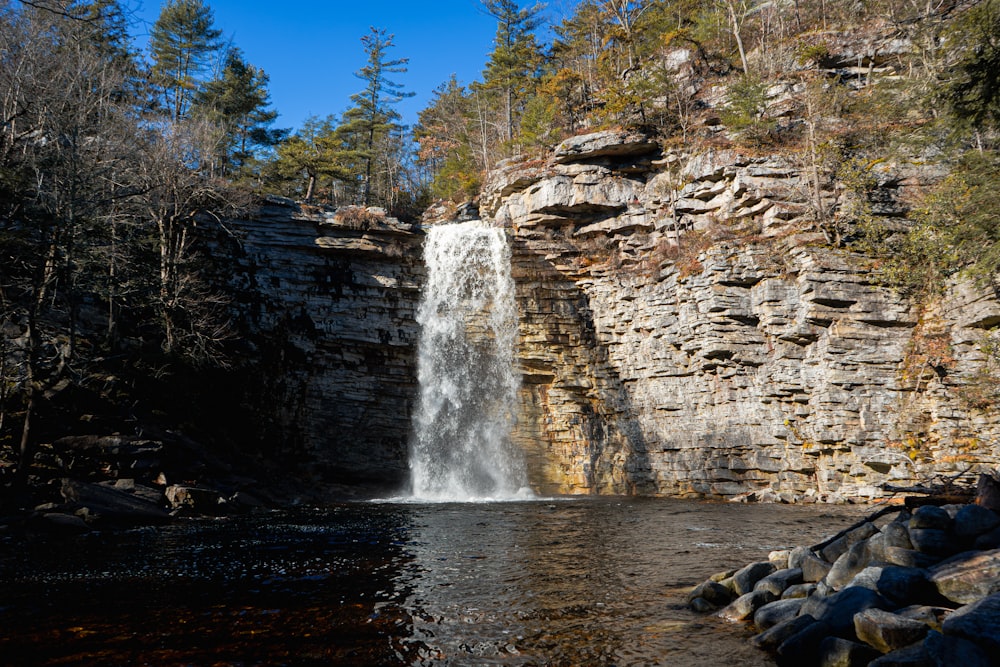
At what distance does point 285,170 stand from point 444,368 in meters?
16.1

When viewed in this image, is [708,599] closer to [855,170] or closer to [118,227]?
[855,170]

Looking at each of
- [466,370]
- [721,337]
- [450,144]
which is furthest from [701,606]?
[450,144]

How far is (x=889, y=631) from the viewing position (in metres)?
4.59

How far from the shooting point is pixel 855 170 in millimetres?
19094

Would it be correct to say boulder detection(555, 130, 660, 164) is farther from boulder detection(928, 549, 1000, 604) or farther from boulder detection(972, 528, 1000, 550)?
boulder detection(928, 549, 1000, 604)

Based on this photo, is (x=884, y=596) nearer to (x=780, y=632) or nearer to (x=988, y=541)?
(x=780, y=632)

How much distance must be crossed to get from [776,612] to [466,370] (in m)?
18.6

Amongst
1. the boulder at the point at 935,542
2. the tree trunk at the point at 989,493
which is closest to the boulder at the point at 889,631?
the boulder at the point at 935,542

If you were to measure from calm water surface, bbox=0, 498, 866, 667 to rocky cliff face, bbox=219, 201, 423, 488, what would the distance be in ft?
33.5

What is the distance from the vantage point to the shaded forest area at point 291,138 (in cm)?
1370

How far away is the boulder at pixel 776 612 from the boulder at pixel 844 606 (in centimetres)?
34

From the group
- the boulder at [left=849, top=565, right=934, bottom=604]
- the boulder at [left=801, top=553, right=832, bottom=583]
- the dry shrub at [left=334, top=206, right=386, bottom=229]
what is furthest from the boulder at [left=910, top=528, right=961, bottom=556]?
the dry shrub at [left=334, top=206, right=386, bottom=229]

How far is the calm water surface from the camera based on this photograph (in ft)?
17.4

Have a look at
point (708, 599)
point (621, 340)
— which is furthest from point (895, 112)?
point (708, 599)
